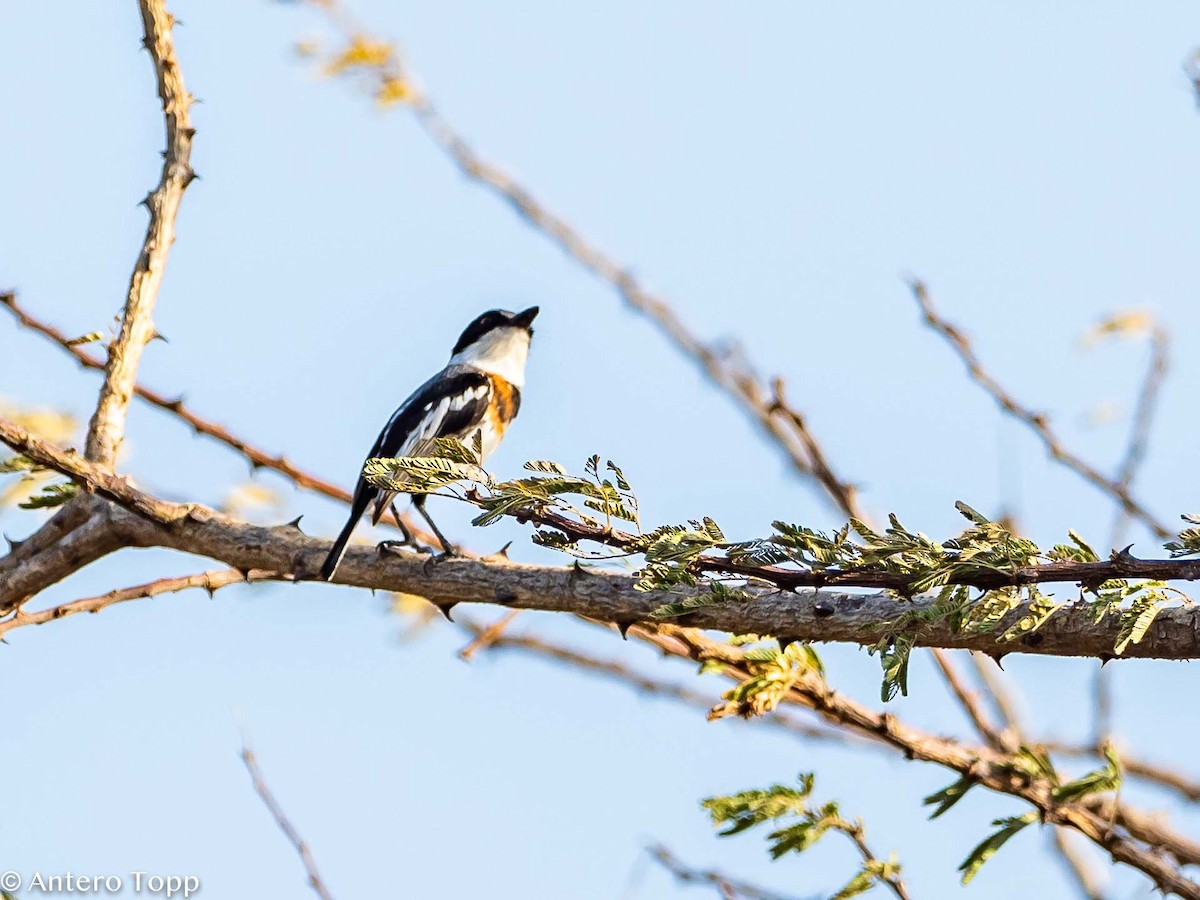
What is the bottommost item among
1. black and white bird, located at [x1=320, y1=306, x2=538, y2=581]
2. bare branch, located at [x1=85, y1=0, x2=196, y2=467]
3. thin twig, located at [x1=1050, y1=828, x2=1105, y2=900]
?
thin twig, located at [x1=1050, y1=828, x2=1105, y2=900]

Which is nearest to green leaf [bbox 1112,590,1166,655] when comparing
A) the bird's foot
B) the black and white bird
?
the bird's foot

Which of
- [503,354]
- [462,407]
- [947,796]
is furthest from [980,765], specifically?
[503,354]

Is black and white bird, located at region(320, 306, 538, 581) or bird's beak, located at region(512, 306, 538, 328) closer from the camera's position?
black and white bird, located at region(320, 306, 538, 581)

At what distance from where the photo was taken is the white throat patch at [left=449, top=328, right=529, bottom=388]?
8.60 meters

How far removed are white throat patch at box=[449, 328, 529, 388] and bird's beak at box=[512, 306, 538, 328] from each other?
0.14 ft

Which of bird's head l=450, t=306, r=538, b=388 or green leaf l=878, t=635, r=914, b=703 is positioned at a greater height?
A: bird's head l=450, t=306, r=538, b=388

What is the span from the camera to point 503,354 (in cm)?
870

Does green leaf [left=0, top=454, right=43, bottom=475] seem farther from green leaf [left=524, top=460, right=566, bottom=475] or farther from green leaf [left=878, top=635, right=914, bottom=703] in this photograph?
green leaf [left=878, top=635, right=914, bottom=703]

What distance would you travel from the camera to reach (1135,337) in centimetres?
604

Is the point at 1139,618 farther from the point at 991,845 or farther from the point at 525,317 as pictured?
the point at 525,317

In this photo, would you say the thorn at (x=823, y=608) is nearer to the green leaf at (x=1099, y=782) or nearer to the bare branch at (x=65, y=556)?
the green leaf at (x=1099, y=782)

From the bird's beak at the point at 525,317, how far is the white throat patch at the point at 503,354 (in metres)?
0.04

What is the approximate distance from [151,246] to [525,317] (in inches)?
151

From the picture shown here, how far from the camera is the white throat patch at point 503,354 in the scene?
860cm
